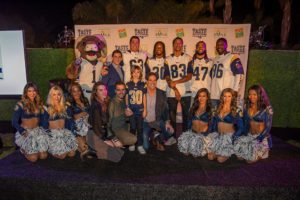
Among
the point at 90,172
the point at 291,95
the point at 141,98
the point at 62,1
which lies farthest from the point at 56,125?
the point at 62,1

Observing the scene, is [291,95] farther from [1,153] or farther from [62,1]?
[62,1]

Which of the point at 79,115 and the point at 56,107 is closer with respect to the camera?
the point at 56,107

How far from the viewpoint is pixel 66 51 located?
631 cm

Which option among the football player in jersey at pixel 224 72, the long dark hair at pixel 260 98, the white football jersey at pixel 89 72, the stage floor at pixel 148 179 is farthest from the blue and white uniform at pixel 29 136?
the long dark hair at pixel 260 98

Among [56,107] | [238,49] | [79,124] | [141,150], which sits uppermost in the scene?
[238,49]

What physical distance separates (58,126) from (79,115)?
0.35 m

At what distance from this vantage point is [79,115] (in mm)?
4574

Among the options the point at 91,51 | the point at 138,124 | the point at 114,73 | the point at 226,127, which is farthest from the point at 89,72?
the point at 226,127

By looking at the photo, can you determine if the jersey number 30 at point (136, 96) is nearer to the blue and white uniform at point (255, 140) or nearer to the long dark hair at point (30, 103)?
the long dark hair at point (30, 103)

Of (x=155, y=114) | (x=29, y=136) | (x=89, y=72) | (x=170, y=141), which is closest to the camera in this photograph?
(x=29, y=136)

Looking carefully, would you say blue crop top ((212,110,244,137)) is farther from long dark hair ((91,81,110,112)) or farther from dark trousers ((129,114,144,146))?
long dark hair ((91,81,110,112))

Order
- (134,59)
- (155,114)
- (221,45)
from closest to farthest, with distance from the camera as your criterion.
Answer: (155,114), (221,45), (134,59)

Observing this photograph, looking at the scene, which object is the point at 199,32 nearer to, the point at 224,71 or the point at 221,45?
the point at 221,45

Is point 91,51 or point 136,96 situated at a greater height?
point 91,51
